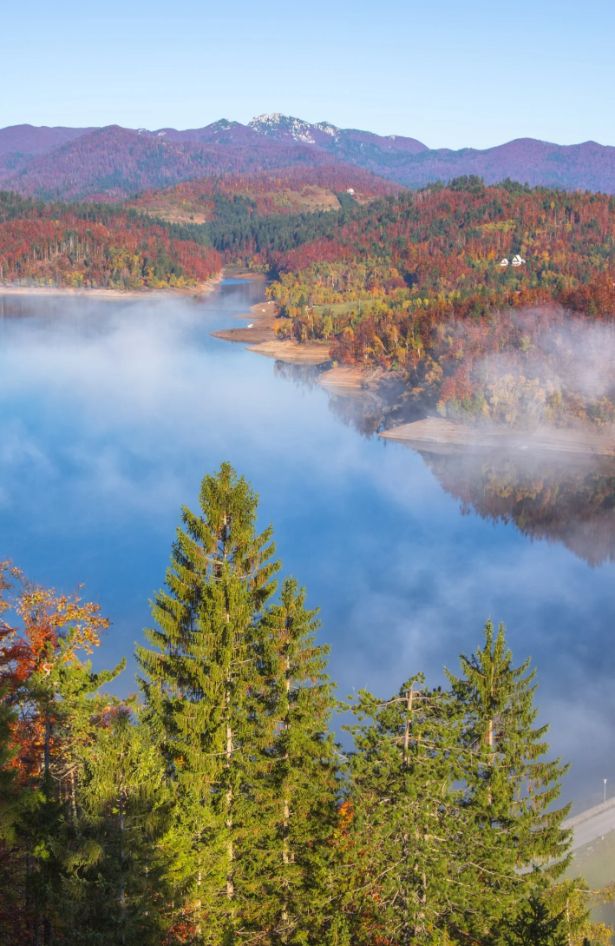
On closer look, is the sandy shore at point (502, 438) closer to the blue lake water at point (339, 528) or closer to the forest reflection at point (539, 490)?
the forest reflection at point (539, 490)

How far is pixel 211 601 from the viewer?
19.3m

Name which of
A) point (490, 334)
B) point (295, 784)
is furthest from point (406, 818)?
point (490, 334)

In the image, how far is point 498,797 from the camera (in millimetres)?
18969

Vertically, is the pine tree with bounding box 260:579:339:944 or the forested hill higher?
the forested hill

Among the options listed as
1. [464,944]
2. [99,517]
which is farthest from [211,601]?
[99,517]

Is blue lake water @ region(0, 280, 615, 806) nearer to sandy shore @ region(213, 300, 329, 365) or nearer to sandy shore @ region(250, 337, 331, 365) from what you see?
sandy shore @ region(250, 337, 331, 365)

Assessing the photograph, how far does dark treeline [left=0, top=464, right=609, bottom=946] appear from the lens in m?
14.9

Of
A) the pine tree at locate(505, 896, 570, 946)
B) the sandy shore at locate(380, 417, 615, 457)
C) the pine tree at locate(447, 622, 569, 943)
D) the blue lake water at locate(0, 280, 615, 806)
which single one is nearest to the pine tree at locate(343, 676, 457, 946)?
the pine tree at locate(447, 622, 569, 943)

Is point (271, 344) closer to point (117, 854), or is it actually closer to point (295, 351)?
point (295, 351)

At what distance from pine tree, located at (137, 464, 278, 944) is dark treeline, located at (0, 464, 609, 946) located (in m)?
0.05

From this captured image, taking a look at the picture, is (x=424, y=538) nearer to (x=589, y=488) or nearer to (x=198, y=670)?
(x=589, y=488)

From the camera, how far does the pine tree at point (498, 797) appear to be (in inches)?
667

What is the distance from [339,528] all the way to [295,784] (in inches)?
1971

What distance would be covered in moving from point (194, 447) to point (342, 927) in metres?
73.2
